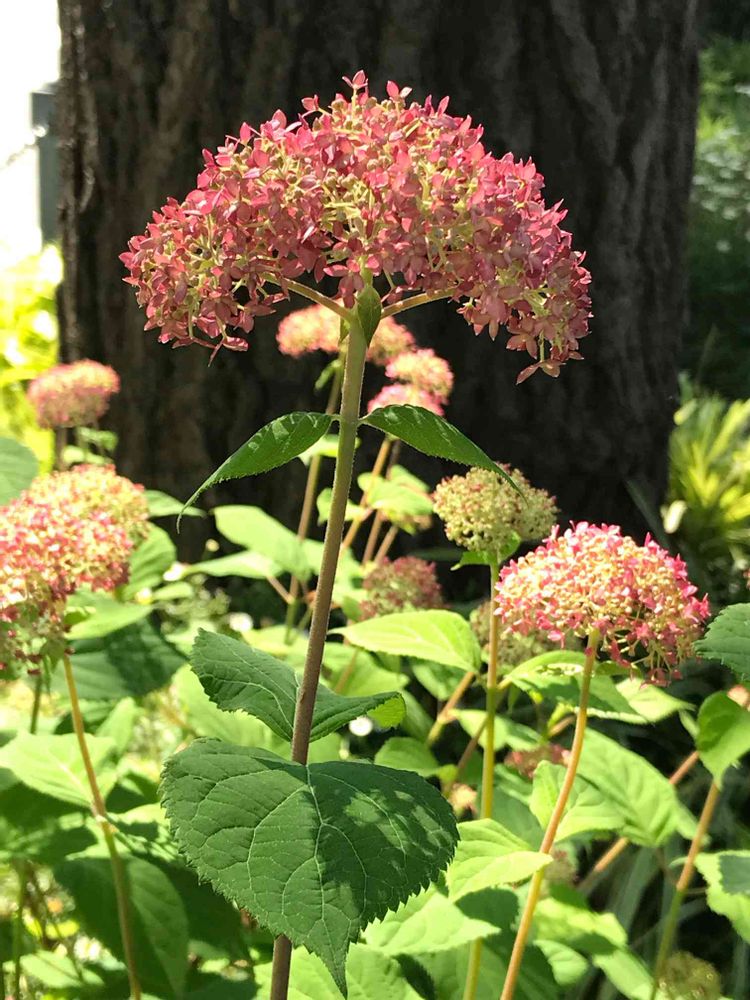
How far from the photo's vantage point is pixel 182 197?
6.48ft

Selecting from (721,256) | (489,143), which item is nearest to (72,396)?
(489,143)

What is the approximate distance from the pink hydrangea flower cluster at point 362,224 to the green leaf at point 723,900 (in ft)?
2.04

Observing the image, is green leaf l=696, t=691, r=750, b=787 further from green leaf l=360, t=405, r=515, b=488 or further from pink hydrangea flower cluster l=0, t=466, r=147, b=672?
pink hydrangea flower cluster l=0, t=466, r=147, b=672

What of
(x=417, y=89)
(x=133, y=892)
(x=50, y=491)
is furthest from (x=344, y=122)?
(x=417, y=89)

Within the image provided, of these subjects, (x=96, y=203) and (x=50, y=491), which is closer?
(x=50, y=491)

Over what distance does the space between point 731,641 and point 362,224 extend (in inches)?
17.2

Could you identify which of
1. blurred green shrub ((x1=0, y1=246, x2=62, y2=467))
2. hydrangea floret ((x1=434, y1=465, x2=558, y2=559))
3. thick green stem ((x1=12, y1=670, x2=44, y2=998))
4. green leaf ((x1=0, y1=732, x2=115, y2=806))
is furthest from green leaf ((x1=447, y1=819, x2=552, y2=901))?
blurred green shrub ((x1=0, y1=246, x2=62, y2=467))

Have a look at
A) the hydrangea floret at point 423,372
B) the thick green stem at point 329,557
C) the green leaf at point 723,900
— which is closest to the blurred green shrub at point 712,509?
the hydrangea floret at point 423,372

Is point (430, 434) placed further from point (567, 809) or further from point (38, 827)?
point (38, 827)

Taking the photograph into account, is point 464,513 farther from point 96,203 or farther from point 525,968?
point 96,203

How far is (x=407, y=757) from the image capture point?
1.27m

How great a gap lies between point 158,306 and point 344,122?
19 centimetres

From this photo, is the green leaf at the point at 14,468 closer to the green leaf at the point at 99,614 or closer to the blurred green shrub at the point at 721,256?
the green leaf at the point at 99,614

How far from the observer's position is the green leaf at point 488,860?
79cm
